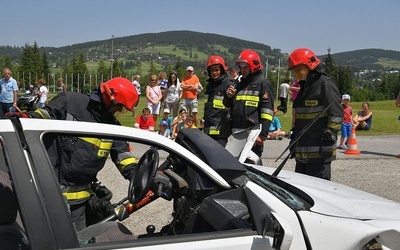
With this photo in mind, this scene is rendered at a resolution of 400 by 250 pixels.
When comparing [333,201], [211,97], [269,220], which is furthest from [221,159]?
[211,97]

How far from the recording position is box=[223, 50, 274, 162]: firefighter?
17.5ft

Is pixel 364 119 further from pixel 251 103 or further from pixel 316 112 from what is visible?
pixel 316 112

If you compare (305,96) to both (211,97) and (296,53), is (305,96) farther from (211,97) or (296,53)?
(211,97)

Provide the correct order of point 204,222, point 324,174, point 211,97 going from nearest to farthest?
point 204,222
point 324,174
point 211,97

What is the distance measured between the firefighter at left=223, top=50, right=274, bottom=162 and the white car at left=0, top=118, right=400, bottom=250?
2.63m

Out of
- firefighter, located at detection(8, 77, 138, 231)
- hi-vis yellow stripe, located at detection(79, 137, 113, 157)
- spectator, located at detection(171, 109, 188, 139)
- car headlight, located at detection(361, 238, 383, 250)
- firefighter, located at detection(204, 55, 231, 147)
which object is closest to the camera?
car headlight, located at detection(361, 238, 383, 250)

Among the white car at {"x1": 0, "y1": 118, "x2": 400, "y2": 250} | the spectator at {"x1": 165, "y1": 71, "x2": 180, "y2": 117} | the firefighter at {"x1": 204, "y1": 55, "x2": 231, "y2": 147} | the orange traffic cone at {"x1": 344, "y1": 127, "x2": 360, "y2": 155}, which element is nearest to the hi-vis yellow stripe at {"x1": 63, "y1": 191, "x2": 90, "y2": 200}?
the white car at {"x1": 0, "y1": 118, "x2": 400, "y2": 250}

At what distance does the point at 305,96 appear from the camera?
14.2 feet

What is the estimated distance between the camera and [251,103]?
5.41 metres

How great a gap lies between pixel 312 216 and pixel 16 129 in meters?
1.46

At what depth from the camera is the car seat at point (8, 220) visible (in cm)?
194

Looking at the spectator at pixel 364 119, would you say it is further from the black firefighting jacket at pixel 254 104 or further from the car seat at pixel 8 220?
the car seat at pixel 8 220

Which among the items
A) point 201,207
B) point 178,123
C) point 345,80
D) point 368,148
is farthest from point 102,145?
point 345,80

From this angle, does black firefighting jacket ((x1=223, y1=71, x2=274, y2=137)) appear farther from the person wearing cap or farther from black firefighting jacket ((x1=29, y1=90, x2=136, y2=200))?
the person wearing cap
